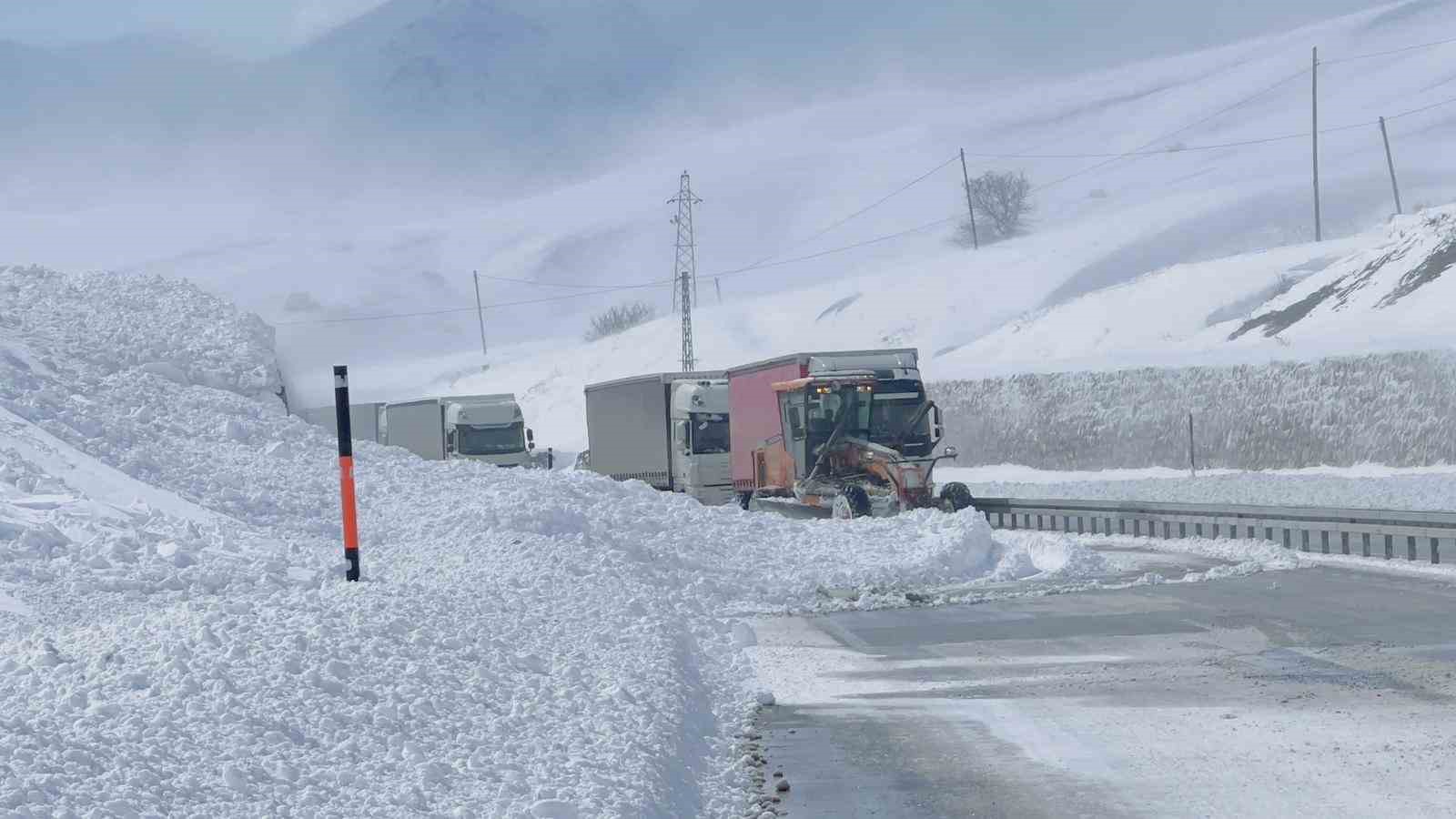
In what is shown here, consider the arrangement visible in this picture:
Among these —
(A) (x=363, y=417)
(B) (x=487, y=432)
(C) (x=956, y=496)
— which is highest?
(A) (x=363, y=417)

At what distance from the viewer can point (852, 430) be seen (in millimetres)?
31812

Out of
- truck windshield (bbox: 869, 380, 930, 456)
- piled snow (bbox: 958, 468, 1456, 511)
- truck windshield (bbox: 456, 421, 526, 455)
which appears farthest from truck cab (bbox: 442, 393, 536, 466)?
truck windshield (bbox: 869, 380, 930, 456)

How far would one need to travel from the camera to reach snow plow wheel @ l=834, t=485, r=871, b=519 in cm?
2981

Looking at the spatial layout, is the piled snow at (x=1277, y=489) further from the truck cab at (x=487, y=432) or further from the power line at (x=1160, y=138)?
the power line at (x=1160, y=138)

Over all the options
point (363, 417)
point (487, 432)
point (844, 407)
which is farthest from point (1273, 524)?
point (363, 417)

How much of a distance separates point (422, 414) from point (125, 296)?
2555cm

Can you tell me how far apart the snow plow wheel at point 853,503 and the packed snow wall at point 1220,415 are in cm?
1891

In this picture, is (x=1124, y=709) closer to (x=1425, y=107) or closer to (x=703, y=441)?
(x=703, y=441)

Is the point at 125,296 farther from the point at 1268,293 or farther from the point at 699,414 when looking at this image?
the point at 1268,293

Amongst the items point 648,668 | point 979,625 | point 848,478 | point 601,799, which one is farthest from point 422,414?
point 601,799

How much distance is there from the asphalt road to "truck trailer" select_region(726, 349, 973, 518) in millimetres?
11954

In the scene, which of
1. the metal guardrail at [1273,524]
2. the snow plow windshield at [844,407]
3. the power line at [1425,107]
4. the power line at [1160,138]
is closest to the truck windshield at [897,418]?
the snow plow windshield at [844,407]

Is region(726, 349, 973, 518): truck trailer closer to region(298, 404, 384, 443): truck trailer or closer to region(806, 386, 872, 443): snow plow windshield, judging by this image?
region(806, 386, 872, 443): snow plow windshield

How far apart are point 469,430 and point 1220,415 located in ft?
72.5
